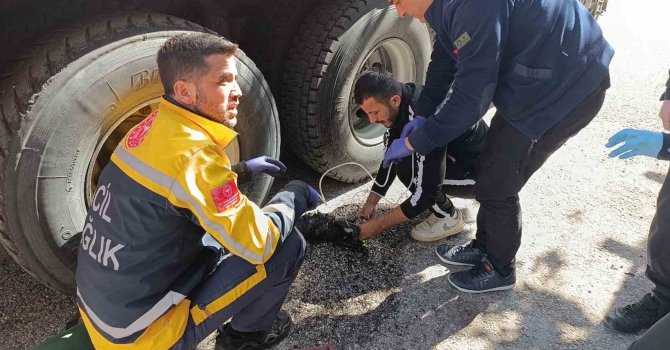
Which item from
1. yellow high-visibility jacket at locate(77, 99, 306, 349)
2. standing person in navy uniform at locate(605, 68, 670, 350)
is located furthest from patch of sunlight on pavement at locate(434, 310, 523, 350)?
yellow high-visibility jacket at locate(77, 99, 306, 349)

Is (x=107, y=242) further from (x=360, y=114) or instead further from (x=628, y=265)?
(x=628, y=265)

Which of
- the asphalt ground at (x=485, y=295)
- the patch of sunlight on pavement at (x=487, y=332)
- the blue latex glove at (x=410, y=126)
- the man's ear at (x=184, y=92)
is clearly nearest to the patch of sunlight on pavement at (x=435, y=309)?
the asphalt ground at (x=485, y=295)

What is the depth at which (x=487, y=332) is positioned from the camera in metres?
2.31

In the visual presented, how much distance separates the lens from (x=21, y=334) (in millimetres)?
2213

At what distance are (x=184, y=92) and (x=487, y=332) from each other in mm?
1558

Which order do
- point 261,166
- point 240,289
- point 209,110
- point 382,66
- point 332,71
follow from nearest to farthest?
point 209,110, point 240,289, point 261,166, point 332,71, point 382,66

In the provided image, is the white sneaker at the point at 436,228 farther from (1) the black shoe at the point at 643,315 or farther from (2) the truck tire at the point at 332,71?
(1) the black shoe at the point at 643,315

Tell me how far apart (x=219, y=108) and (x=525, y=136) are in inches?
45.9

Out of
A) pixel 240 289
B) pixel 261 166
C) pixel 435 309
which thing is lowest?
pixel 435 309

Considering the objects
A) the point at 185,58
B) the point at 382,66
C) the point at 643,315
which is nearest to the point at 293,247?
the point at 185,58

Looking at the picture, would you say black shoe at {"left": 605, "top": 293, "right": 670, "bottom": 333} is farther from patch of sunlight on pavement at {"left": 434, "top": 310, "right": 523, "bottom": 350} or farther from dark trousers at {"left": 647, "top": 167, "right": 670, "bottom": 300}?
patch of sunlight on pavement at {"left": 434, "top": 310, "right": 523, "bottom": 350}

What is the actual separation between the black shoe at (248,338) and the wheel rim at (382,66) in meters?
1.32

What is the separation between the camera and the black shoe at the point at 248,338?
214cm

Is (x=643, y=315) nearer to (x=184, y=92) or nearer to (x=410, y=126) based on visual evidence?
(x=410, y=126)
